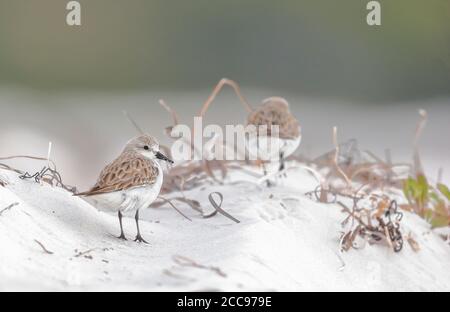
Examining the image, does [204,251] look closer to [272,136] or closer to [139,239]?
[139,239]

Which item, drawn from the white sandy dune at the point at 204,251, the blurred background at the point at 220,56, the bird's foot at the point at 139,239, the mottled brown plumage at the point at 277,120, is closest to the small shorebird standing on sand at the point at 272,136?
the mottled brown plumage at the point at 277,120

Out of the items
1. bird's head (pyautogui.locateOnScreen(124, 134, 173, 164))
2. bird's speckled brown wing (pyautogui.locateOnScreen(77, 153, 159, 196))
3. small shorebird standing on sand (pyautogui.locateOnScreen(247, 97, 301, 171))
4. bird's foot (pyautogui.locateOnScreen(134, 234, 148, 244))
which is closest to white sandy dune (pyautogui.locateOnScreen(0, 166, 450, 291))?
bird's foot (pyautogui.locateOnScreen(134, 234, 148, 244))

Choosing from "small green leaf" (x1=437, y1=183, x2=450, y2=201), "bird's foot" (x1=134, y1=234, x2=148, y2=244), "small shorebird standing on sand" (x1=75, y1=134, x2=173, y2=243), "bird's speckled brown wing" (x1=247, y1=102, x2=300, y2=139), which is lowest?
"small green leaf" (x1=437, y1=183, x2=450, y2=201)

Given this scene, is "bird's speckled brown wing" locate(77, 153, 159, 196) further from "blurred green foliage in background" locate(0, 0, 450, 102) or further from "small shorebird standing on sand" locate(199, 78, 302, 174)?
"blurred green foliage in background" locate(0, 0, 450, 102)

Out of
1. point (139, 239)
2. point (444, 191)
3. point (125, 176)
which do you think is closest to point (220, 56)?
point (444, 191)

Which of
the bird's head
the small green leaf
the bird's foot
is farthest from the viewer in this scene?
the small green leaf
